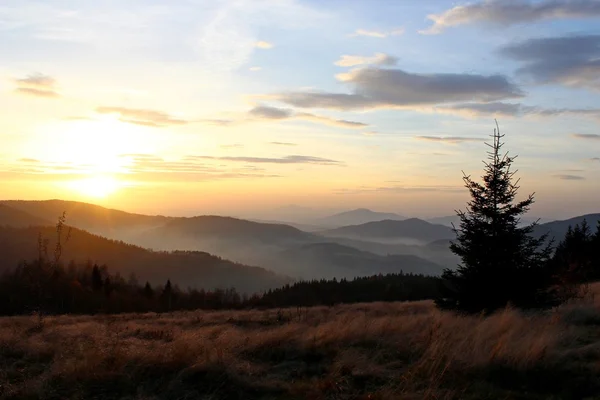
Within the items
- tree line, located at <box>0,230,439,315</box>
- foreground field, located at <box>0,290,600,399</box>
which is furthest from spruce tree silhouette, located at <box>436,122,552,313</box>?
tree line, located at <box>0,230,439,315</box>

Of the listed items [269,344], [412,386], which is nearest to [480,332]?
[412,386]

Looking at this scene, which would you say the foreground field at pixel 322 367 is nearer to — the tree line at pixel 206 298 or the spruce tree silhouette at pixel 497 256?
the spruce tree silhouette at pixel 497 256

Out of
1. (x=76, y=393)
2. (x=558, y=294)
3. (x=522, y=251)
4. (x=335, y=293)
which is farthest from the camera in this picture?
(x=335, y=293)

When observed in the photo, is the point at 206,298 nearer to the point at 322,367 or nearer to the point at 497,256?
the point at 497,256

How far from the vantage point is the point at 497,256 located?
1420 cm

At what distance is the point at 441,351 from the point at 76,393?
15.8 feet

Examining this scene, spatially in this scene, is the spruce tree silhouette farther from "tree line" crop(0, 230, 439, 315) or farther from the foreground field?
"tree line" crop(0, 230, 439, 315)

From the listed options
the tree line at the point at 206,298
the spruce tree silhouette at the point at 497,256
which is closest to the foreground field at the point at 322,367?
the spruce tree silhouette at the point at 497,256

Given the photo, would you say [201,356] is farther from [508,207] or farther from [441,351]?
[508,207]

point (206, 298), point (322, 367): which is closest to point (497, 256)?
point (322, 367)

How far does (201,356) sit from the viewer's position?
6703 mm

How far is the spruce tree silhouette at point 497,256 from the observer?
1407 cm

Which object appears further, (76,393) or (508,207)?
(508,207)

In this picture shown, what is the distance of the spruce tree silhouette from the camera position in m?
14.1
